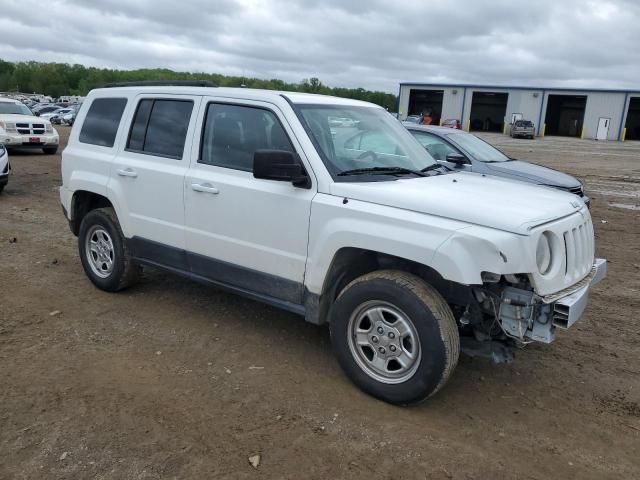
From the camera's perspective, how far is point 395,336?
3689 millimetres

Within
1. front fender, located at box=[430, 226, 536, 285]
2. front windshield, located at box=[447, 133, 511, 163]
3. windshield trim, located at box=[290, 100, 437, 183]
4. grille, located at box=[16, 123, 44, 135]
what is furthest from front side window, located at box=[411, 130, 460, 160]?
grille, located at box=[16, 123, 44, 135]

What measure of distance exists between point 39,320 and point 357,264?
116 inches

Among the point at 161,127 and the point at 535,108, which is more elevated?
the point at 535,108

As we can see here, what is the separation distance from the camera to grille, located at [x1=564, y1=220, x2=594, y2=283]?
3674 mm

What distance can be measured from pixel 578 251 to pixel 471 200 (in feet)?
2.80

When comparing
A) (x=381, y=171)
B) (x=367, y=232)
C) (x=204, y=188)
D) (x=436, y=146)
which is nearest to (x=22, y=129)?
(x=436, y=146)

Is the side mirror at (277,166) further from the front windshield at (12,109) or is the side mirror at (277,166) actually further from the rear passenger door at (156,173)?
the front windshield at (12,109)

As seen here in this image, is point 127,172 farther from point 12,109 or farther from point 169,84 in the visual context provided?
point 12,109

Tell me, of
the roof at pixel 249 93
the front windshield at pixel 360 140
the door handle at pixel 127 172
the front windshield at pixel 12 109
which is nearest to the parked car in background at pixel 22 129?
the front windshield at pixel 12 109

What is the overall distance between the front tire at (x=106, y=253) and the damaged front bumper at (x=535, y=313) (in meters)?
3.60

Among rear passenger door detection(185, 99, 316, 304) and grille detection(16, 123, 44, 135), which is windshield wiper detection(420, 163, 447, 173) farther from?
grille detection(16, 123, 44, 135)

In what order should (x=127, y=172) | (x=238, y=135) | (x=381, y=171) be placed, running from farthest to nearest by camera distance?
(x=127, y=172), (x=238, y=135), (x=381, y=171)

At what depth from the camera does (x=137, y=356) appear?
4.38 metres

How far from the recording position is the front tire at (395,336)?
11.5 feet
